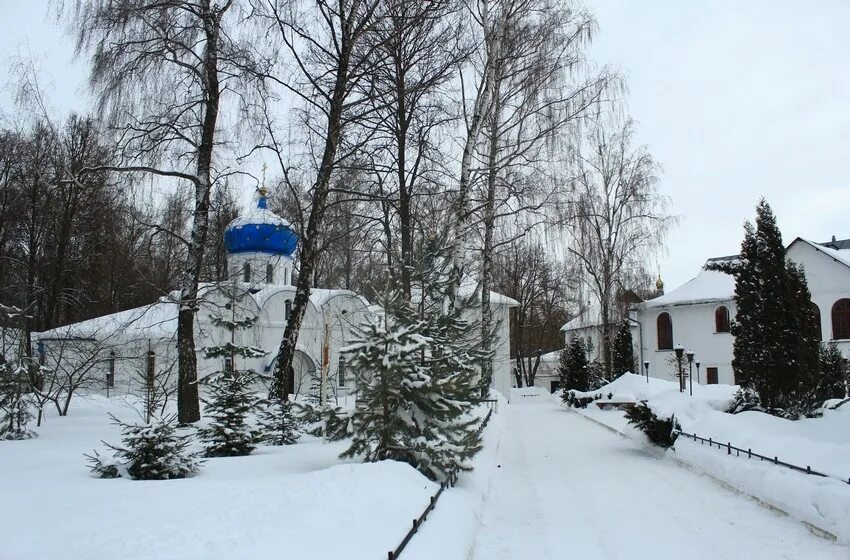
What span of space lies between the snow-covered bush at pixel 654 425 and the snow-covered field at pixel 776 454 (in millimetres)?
231

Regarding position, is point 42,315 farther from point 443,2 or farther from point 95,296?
point 443,2

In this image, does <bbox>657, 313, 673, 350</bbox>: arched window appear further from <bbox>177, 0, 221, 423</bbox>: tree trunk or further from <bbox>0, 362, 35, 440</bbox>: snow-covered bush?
<bbox>0, 362, 35, 440</bbox>: snow-covered bush

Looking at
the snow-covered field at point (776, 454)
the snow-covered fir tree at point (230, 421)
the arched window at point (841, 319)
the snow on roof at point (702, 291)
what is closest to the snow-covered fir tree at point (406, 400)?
the snow-covered fir tree at point (230, 421)

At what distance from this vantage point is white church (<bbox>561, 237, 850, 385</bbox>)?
3603cm

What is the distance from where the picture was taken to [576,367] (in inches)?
1481

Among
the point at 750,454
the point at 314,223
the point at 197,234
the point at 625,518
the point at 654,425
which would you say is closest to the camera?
the point at 625,518

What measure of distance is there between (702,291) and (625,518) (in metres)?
37.5

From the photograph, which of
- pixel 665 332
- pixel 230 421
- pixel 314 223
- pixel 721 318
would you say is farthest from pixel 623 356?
pixel 230 421

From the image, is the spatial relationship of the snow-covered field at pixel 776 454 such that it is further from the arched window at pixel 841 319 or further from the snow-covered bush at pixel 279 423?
the arched window at pixel 841 319

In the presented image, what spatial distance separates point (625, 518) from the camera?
8.27m

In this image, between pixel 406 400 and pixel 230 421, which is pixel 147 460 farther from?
pixel 406 400

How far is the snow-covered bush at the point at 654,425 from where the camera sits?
46.1 feet

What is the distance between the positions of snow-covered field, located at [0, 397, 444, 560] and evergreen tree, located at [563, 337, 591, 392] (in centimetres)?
2996

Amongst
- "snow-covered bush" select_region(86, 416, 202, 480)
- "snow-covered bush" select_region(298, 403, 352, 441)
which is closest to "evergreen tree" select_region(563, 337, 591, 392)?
"snow-covered bush" select_region(298, 403, 352, 441)
